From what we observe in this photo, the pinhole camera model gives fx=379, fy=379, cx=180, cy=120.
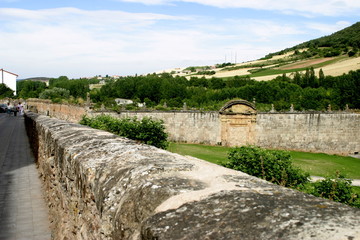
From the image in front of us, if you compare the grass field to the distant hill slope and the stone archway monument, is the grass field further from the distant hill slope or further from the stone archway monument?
the distant hill slope

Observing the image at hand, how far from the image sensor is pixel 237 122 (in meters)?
30.7

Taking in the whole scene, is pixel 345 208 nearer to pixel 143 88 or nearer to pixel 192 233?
pixel 192 233

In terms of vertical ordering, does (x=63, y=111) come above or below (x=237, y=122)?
above

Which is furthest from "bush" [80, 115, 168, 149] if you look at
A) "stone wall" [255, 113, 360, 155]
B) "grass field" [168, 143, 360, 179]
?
"stone wall" [255, 113, 360, 155]

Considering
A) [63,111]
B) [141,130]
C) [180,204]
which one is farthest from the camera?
[63,111]

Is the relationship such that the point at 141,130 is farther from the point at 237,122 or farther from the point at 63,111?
the point at 63,111

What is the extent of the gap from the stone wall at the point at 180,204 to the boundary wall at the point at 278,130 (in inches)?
1099

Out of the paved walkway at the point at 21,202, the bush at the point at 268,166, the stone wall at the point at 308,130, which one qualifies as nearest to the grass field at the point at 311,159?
the stone wall at the point at 308,130

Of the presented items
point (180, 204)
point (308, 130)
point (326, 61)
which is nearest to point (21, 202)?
point (180, 204)

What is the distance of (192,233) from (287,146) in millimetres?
31765

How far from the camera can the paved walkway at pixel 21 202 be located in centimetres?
529

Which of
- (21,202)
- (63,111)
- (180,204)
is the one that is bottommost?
(21,202)

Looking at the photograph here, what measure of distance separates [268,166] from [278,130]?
2245cm

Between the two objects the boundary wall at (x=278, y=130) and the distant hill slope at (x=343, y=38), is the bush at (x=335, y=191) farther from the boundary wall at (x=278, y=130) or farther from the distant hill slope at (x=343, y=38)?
the distant hill slope at (x=343, y=38)
